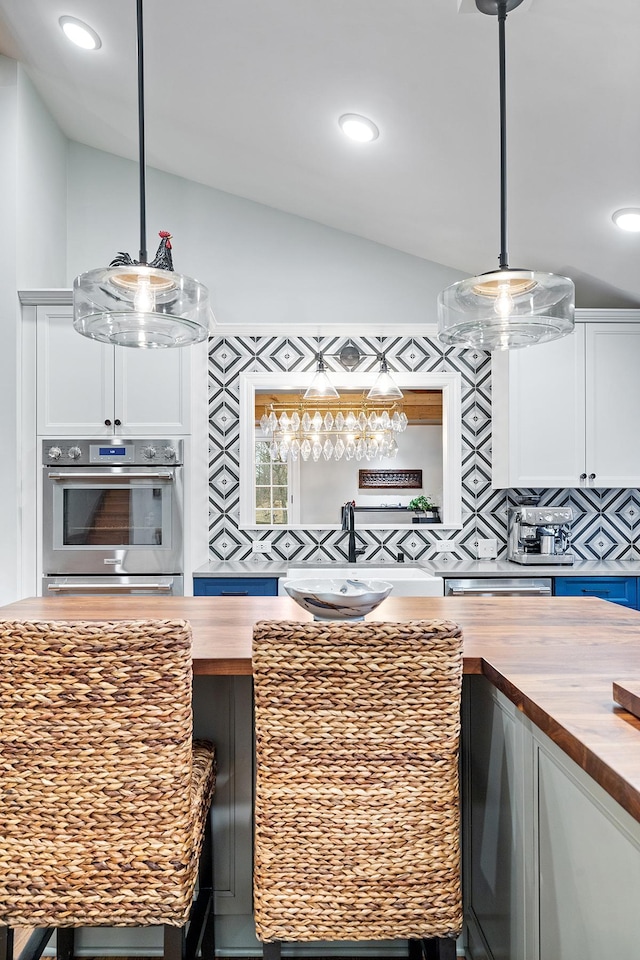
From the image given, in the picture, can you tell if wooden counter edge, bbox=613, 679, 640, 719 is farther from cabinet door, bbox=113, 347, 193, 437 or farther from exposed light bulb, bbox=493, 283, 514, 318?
cabinet door, bbox=113, 347, 193, 437

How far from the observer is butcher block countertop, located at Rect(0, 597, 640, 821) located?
38.4 inches

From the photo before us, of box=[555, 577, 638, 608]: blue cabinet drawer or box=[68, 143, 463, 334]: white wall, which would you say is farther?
box=[68, 143, 463, 334]: white wall

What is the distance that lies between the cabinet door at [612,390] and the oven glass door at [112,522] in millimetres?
2356

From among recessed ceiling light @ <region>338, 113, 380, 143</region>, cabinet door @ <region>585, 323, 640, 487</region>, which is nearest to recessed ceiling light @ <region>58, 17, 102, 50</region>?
recessed ceiling light @ <region>338, 113, 380, 143</region>

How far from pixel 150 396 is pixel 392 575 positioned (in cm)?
163

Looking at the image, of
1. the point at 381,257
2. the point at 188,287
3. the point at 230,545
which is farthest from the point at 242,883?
the point at 381,257

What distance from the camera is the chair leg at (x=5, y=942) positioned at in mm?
1351

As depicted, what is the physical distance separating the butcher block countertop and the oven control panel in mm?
1191

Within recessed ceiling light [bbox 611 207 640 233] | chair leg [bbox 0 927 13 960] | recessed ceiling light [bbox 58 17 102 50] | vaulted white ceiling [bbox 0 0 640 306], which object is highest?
recessed ceiling light [bbox 58 17 102 50]

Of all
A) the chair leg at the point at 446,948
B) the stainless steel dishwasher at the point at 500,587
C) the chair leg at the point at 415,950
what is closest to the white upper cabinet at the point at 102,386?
the stainless steel dishwasher at the point at 500,587

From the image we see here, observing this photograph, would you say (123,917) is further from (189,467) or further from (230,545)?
(230,545)

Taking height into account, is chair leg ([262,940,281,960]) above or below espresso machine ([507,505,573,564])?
below

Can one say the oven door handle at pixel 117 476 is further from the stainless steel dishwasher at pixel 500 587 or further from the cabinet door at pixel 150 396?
the stainless steel dishwasher at pixel 500 587

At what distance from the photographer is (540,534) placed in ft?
12.2
